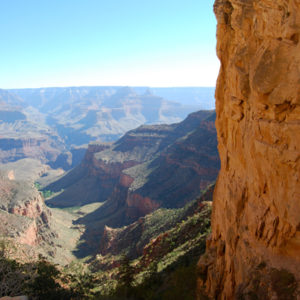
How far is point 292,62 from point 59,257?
178 ft

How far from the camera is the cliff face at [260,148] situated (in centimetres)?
891

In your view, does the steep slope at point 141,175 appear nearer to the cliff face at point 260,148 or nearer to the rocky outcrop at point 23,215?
the rocky outcrop at point 23,215

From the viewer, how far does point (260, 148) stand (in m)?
10.4

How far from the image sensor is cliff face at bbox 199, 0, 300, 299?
29.2 feet

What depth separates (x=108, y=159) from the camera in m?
112

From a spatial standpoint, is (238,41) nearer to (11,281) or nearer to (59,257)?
(11,281)

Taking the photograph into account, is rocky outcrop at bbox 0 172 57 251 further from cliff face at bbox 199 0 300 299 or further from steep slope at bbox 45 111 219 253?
cliff face at bbox 199 0 300 299

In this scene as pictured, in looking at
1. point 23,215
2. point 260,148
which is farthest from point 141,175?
point 260,148

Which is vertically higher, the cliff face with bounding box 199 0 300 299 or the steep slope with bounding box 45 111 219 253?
the cliff face with bounding box 199 0 300 299

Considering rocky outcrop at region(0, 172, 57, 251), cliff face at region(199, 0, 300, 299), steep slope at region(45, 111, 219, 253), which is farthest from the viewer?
steep slope at region(45, 111, 219, 253)

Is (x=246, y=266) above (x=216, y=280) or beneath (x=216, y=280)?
above

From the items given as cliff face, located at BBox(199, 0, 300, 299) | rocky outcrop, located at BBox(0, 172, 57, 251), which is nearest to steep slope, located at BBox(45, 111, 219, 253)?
rocky outcrop, located at BBox(0, 172, 57, 251)

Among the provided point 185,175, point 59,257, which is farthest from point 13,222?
point 185,175

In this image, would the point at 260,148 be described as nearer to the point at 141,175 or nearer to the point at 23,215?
the point at 23,215
